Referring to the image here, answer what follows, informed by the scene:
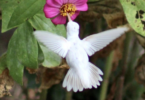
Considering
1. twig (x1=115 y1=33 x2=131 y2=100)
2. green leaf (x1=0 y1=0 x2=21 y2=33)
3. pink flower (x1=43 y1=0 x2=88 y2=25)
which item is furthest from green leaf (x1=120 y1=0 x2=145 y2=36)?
twig (x1=115 y1=33 x2=131 y2=100)

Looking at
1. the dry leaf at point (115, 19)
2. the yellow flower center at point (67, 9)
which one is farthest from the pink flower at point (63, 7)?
the dry leaf at point (115, 19)

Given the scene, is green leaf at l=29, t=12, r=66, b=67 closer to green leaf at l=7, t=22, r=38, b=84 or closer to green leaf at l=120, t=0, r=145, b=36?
green leaf at l=7, t=22, r=38, b=84

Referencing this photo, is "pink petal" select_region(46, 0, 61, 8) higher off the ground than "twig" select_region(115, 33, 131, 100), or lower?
higher

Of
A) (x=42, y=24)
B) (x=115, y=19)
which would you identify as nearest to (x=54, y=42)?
(x=42, y=24)

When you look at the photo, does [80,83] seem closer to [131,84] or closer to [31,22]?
[31,22]

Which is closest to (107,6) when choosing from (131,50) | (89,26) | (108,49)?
(108,49)

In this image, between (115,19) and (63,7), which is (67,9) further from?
(115,19)
